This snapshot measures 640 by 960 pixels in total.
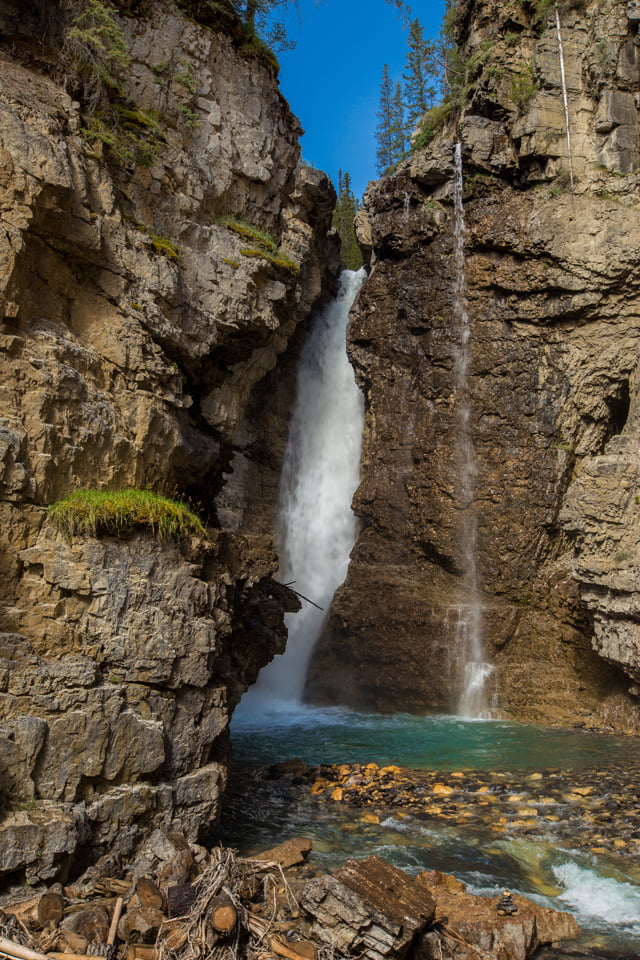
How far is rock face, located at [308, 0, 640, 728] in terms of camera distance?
18125 mm

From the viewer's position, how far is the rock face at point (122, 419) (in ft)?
21.7

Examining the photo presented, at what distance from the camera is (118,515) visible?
723 centimetres

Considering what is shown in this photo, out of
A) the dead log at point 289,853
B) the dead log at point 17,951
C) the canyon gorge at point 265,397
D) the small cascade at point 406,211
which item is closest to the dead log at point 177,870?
the canyon gorge at point 265,397

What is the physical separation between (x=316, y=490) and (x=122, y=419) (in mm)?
15122

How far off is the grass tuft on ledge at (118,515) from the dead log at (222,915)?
3551 millimetres

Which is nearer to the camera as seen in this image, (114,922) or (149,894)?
(114,922)

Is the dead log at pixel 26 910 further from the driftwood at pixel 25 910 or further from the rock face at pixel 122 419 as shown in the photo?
the rock face at pixel 122 419

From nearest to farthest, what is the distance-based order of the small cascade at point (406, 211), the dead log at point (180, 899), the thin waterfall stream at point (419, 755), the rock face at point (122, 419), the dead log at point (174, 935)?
1. the dead log at point (174, 935)
2. the dead log at point (180, 899)
3. the rock face at point (122, 419)
4. the thin waterfall stream at point (419, 755)
5. the small cascade at point (406, 211)

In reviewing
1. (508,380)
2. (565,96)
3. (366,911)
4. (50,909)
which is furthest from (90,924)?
(565,96)

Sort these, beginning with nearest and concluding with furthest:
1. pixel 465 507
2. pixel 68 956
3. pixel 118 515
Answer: pixel 68 956 < pixel 118 515 < pixel 465 507

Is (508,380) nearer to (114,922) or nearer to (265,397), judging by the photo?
(265,397)

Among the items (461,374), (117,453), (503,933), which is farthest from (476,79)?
(503,933)

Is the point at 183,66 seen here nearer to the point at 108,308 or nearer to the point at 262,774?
Answer: the point at 108,308

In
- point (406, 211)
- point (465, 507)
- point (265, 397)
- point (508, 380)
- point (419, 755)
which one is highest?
point (406, 211)
